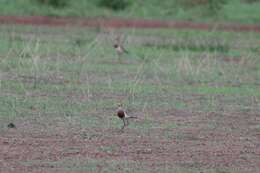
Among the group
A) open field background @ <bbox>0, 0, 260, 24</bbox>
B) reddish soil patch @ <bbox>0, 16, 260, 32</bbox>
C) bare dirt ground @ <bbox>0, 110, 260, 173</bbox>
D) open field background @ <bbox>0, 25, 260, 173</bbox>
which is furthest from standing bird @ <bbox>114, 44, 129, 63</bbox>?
open field background @ <bbox>0, 0, 260, 24</bbox>

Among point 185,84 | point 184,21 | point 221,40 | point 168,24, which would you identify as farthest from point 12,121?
point 184,21

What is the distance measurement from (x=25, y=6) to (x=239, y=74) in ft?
46.7

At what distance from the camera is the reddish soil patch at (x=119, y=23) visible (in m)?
25.6

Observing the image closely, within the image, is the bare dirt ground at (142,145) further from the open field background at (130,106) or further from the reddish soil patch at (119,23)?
the reddish soil patch at (119,23)

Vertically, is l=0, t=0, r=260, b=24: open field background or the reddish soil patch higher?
the reddish soil patch

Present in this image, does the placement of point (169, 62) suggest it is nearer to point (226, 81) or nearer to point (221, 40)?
point (226, 81)

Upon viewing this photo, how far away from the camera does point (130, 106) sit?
12125 mm

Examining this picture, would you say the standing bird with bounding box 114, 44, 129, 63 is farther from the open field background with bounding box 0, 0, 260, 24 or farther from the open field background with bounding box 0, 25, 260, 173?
the open field background with bounding box 0, 0, 260, 24

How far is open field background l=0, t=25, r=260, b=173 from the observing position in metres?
8.95

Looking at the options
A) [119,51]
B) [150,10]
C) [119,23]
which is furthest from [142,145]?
[150,10]

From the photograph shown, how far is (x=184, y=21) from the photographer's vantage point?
28.6m

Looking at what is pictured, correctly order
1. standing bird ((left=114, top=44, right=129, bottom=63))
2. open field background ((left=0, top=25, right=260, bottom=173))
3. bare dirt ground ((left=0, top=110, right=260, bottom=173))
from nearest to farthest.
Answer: bare dirt ground ((left=0, top=110, right=260, bottom=173))
open field background ((left=0, top=25, right=260, bottom=173))
standing bird ((left=114, top=44, right=129, bottom=63))

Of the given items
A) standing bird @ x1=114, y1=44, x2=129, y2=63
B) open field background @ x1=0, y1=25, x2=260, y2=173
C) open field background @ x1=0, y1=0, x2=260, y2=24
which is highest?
open field background @ x1=0, y1=25, x2=260, y2=173

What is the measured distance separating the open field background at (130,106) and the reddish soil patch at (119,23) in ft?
15.5
